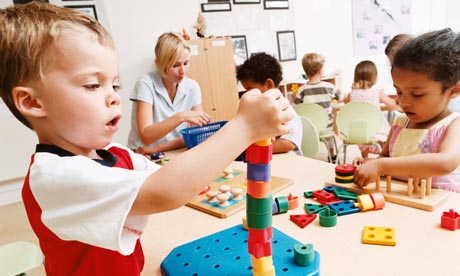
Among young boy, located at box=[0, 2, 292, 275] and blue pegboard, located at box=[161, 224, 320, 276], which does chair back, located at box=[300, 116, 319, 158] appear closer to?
blue pegboard, located at box=[161, 224, 320, 276]

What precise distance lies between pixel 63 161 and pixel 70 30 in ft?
0.61

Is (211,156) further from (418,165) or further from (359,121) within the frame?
(359,121)

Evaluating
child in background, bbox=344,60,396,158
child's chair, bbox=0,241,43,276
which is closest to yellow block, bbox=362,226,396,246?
child's chair, bbox=0,241,43,276

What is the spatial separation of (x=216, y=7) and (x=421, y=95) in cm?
325

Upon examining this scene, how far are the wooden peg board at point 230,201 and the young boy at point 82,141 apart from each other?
30 centimetres

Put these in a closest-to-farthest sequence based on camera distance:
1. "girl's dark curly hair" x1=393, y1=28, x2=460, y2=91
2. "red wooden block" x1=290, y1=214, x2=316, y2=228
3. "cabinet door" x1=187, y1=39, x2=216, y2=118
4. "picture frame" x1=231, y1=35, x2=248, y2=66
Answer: "red wooden block" x1=290, y1=214, x2=316, y2=228
"girl's dark curly hair" x1=393, y1=28, x2=460, y2=91
"cabinet door" x1=187, y1=39, x2=216, y2=118
"picture frame" x1=231, y1=35, x2=248, y2=66

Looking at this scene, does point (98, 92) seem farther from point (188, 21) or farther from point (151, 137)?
point (188, 21)

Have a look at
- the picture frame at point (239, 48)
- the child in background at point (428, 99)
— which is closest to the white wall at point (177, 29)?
the picture frame at point (239, 48)

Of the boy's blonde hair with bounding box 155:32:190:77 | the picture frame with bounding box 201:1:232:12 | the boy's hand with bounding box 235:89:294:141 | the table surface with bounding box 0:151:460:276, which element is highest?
the picture frame with bounding box 201:1:232:12

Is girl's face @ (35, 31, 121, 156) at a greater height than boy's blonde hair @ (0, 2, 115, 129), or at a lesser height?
lesser

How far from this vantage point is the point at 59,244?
0.48 meters

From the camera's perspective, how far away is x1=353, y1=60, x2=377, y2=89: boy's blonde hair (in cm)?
278

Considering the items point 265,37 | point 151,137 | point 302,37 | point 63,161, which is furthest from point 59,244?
point 302,37

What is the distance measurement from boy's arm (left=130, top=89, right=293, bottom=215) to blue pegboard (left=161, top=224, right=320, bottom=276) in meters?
0.21
